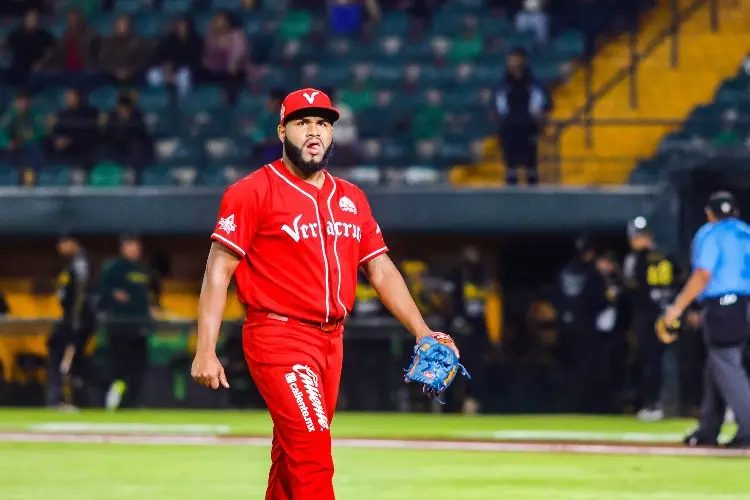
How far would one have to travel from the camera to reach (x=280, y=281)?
6570 millimetres

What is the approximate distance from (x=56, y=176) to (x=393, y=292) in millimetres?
13980

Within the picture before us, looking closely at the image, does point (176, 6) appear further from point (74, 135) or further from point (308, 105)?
point (308, 105)

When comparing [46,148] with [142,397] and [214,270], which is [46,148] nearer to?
[142,397]

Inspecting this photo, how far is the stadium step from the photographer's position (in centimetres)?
2083

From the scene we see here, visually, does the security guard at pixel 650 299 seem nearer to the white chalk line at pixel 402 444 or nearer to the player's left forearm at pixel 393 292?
the white chalk line at pixel 402 444

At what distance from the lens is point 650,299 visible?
54.8 ft

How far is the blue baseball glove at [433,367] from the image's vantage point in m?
6.58

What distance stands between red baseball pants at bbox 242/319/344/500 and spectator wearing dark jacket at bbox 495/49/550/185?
1276 centimetres

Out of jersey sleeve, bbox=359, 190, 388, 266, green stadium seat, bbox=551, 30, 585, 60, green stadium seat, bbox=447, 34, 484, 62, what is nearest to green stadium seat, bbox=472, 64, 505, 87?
green stadium seat, bbox=447, 34, 484, 62

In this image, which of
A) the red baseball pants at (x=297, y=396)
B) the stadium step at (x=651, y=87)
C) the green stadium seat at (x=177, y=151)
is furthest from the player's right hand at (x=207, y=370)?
the green stadium seat at (x=177, y=151)

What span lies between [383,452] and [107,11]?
13.3 meters

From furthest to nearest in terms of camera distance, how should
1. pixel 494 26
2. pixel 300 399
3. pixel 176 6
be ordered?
pixel 176 6
pixel 494 26
pixel 300 399

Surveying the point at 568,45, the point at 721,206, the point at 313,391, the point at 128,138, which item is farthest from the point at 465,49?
the point at 313,391

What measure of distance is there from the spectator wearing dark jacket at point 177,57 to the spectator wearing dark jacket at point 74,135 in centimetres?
160
